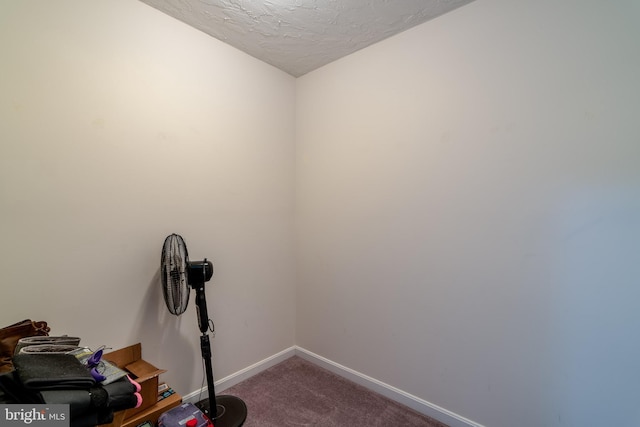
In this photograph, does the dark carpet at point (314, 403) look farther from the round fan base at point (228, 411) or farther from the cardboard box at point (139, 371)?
the cardboard box at point (139, 371)

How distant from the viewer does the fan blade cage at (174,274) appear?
5.65ft

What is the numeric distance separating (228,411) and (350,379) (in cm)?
97

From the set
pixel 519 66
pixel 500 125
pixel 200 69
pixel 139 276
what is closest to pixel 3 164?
pixel 139 276

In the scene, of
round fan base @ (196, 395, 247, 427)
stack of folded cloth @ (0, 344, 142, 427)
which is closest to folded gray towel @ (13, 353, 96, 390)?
stack of folded cloth @ (0, 344, 142, 427)

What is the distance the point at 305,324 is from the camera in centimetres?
282

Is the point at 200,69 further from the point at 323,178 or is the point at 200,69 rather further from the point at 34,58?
the point at 323,178

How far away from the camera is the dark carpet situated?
1.97 meters

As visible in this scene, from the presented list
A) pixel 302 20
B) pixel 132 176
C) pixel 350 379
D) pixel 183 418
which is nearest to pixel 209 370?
pixel 183 418

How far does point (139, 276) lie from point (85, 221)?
1.44ft

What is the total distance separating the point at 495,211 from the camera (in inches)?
69.4

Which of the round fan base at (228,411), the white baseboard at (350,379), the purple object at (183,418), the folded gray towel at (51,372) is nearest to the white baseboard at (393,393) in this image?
the white baseboard at (350,379)

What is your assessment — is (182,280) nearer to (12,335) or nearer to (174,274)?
(174,274)

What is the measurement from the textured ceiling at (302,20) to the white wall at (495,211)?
0.13 metres

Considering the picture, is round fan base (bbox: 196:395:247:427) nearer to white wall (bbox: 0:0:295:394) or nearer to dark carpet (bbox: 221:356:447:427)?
dark carpet (bbox: 221:356:447:427)
